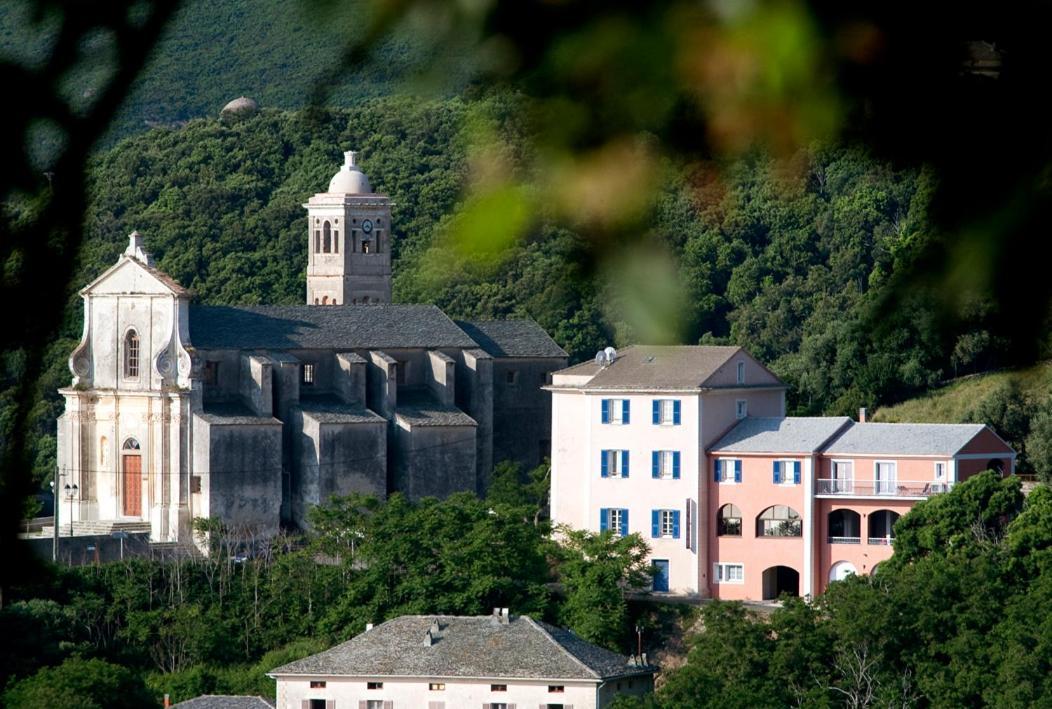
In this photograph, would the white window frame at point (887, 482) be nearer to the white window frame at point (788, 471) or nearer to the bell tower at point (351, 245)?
the white window frame at point (788, 471)

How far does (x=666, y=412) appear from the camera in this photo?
54.3m

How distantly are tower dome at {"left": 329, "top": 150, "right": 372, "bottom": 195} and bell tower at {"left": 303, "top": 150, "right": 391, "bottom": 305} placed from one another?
0.03 meters

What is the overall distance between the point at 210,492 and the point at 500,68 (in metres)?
51.9

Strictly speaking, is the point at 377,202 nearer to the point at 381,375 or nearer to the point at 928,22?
the point at 381,375

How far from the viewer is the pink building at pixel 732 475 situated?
5197cm

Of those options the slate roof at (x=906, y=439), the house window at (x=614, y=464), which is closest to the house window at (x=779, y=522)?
the slate roof at (x=906, y=439)

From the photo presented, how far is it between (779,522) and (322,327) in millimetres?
12753

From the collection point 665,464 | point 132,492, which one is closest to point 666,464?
point 665,464

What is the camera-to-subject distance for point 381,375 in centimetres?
5778

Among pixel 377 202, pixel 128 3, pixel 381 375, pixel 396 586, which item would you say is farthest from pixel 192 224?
pixel 128 3

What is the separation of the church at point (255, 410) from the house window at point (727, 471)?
20.1ft

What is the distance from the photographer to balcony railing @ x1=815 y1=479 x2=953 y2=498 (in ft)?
169

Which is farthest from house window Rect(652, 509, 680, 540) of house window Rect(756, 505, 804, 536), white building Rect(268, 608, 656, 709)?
white building Rect(268, 608, 656, 709)

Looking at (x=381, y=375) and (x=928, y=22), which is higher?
(x=381, y=375)
